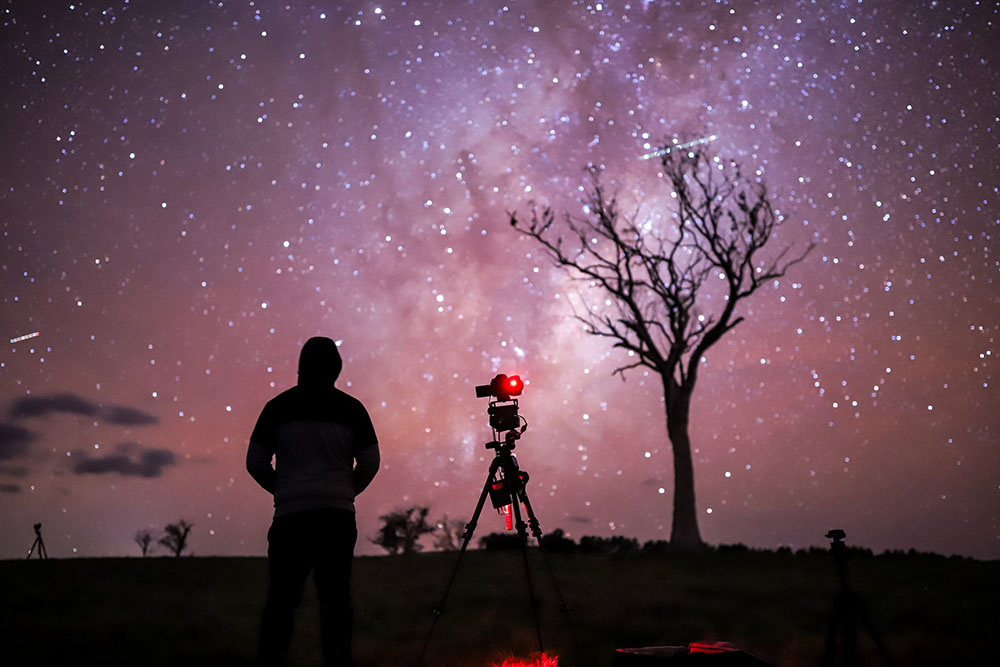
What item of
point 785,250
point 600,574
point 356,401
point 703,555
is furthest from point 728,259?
point 356,401

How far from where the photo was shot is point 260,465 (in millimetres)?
3939

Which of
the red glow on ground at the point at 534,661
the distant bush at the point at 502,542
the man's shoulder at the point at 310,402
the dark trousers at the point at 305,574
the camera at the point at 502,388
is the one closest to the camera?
the dark trousers at the point at 305,574

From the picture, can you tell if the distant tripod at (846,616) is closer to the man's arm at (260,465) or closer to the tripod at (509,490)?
the tripod at (509,490)

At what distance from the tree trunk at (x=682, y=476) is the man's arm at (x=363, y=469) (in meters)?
13.3

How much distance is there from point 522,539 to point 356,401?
7.33ft

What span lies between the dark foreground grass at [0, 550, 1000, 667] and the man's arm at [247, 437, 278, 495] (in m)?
2.40

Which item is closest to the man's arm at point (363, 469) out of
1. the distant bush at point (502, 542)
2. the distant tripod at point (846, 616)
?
the distant tripod at point (846, 616)

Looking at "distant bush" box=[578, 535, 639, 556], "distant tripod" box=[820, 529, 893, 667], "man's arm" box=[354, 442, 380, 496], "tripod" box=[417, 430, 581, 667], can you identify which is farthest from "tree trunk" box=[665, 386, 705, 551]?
"man's arm" box=[354, 442, 380, 496]

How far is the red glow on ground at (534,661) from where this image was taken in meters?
4.97

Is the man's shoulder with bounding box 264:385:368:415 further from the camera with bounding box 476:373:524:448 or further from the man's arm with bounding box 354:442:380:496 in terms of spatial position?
the camera with bounding box 476:373:524:448

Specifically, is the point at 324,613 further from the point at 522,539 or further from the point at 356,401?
the point at 522,539

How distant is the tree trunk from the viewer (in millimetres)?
15891

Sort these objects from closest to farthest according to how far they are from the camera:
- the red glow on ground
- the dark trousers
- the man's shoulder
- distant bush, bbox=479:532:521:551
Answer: the dark trousers → the man's shoulder → the red glow on ground → distant bush, bbox=479:532:521:551

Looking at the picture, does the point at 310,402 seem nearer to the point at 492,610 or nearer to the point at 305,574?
the point at 305,574
